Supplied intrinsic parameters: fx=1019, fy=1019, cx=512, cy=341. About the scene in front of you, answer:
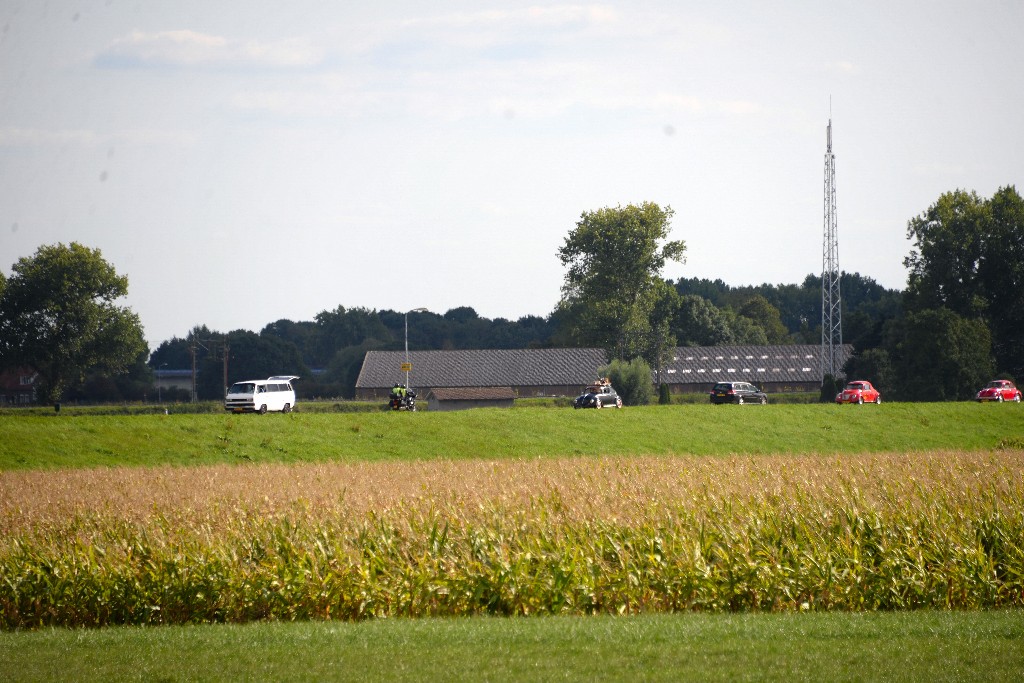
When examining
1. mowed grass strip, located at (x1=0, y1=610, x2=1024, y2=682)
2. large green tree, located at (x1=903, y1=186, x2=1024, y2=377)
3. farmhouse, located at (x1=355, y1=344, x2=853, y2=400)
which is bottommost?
mowed grass strip, located at (x1=0, y1=610, x2=1024, y2=682)

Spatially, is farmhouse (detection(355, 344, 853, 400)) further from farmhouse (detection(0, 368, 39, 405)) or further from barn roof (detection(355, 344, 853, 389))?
farmhouse (detection(0, 368, 39, 405))

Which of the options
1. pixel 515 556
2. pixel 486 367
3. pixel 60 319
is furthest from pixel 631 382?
pixel 515 556

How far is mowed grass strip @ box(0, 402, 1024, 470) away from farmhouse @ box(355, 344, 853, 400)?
43073 millimetres

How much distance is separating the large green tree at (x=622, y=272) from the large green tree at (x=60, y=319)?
131 feet

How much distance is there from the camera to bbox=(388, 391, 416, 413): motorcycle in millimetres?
53250

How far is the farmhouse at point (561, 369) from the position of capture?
315ft

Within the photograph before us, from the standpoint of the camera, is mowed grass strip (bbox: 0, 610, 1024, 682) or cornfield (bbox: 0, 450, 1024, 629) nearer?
mowed grass strip (bbox: 0, 610, 1024, 682)

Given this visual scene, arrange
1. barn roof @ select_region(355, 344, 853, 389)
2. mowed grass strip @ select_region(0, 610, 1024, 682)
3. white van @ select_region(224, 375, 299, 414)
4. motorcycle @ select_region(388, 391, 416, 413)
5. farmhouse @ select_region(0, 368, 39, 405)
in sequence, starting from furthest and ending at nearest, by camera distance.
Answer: farmhouse @ select_region(0, 368, 39, 405)
barn roof @ select_region(355, 344, 853, 389)
motorcycle @ select_region(388, 391, 416, 413)
white van @ select_region(224, 375, 299, 414)
mowed grass strip @ select_region(0, 610, 1024, 682)

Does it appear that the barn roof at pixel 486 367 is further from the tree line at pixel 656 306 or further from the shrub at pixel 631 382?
the shrub at pixel 631 382

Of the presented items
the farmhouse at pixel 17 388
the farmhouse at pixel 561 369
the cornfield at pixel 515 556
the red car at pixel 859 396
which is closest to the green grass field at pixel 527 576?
the cornfield at pixel 515 556

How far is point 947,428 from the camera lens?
164 ft

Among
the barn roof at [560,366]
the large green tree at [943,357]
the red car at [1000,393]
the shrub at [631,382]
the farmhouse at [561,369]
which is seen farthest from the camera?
the barn roof at [560,366]

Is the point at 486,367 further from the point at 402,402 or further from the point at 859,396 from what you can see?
the point at 402,402

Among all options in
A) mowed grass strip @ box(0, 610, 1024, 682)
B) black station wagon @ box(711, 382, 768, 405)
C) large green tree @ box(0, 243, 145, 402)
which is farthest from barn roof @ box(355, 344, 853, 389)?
mowed grass strip @ box(0, 610, 1024, 682)
